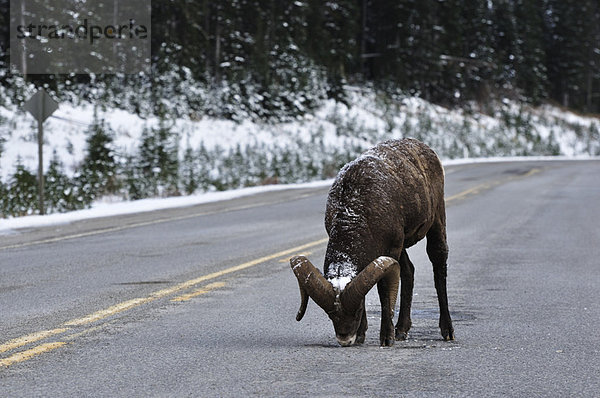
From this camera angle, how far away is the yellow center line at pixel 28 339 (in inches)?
224

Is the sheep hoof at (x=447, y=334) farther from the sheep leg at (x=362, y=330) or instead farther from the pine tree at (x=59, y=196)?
the pine tree at (x=59, y=196)

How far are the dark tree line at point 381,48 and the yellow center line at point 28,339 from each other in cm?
3431

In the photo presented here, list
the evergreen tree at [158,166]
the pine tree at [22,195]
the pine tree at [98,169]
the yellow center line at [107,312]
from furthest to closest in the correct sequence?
the evergreen tree at [158,166], the pine tree at [98,169], the pine tree at [22,195], the yellow center line at [107,312]

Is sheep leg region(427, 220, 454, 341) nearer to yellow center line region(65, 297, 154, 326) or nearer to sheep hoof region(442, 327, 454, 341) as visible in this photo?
sheep hoof region(442, 327, 454, 341)

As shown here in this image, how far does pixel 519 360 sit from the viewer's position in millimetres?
5406

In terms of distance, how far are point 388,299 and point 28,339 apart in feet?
8.38

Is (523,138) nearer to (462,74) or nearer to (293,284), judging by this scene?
(462,74)

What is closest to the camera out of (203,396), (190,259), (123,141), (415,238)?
(203,396)

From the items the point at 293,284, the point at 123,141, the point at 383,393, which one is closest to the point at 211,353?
the point at 383,393

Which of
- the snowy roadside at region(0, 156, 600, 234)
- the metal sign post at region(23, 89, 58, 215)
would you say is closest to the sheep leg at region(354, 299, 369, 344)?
the snowy roadside at region(0, 156, 600, 234)

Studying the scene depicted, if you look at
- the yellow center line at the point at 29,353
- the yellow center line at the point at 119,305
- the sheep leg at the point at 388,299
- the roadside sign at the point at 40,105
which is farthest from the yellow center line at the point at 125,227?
the sheep leg at the point at 388,299

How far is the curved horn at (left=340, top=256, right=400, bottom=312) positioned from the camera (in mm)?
5078

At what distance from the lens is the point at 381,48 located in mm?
66875

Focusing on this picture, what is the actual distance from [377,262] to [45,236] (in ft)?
32.7
